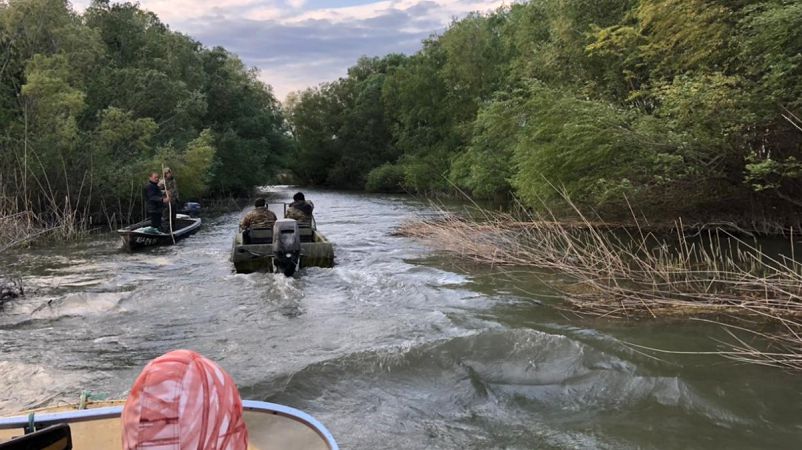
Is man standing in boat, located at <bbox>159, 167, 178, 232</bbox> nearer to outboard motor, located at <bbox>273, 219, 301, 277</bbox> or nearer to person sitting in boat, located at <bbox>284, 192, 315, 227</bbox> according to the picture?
person sitting in boat, located at <bbox>284, 192, 315, 227</bbox>

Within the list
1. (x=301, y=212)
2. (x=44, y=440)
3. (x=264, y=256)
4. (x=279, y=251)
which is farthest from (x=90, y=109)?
(x=44, y=440)

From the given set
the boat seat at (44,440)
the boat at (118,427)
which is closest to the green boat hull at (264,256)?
the boat at (118,427)

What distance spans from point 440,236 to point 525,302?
15.1ft

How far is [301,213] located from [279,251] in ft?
10.1

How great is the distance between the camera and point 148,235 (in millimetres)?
15344

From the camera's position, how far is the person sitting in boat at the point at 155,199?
15508 mm

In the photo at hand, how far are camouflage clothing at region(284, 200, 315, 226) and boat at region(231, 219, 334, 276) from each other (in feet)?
2.67

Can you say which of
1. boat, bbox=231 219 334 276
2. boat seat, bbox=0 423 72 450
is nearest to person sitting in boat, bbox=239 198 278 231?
boat, bbox=231 219 334 276

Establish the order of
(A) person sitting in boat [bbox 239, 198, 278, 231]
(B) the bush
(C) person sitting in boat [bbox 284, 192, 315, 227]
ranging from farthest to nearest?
(B) the bush → (C) person sitting in boat [bbox 284, 192, 315, 227] → (A) person sitting in boat [bbox 239, 198, 278, 231]

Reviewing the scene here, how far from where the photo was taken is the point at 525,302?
31.4ft

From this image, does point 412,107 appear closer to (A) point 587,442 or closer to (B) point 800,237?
(B) point 800,237

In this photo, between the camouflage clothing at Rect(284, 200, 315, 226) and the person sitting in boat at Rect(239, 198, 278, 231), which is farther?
the camouflage clothing at Rect(284, 200, 315, 226)

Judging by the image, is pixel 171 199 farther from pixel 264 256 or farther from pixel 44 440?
pixel 44 440

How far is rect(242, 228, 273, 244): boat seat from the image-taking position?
12.8m
